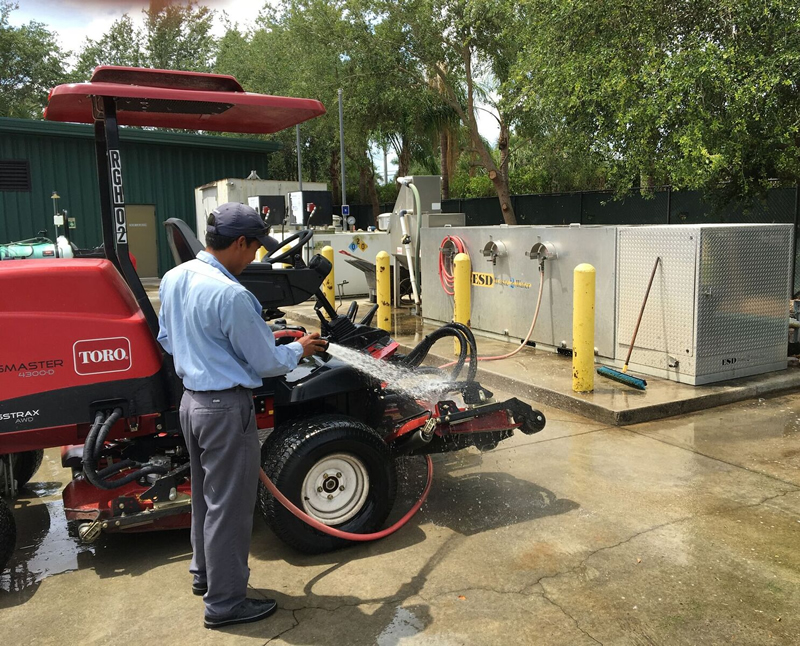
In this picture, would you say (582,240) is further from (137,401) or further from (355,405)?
(137,401)

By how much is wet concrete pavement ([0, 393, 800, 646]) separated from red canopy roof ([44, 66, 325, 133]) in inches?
98.6

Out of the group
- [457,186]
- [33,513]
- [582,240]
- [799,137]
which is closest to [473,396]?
[33,513]

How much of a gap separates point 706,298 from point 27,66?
129 feet

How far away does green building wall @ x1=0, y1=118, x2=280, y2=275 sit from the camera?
819 inches

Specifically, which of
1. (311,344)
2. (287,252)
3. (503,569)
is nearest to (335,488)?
(311,344)

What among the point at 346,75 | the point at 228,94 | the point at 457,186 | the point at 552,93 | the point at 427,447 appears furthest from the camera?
the point at 457,186

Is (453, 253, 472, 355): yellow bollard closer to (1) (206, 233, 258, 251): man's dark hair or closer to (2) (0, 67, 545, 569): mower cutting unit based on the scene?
(2) (0, 67, 545, 569): mower cutting unit

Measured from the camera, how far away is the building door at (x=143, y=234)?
912 inches

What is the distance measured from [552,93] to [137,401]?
385 inches

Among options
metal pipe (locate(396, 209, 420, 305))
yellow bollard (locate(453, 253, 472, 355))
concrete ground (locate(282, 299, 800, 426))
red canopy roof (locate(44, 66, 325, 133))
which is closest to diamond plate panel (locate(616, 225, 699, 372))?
concrete ground (locate(282, 299, 800, 426))

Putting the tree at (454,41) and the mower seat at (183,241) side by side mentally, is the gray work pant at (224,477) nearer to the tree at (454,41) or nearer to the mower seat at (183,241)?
the mower seat at (183,241)

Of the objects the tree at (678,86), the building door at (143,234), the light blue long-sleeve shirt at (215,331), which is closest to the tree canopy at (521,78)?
the tree at (678,86)

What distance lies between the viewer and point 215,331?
126 inches

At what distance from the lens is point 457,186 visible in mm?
32875
